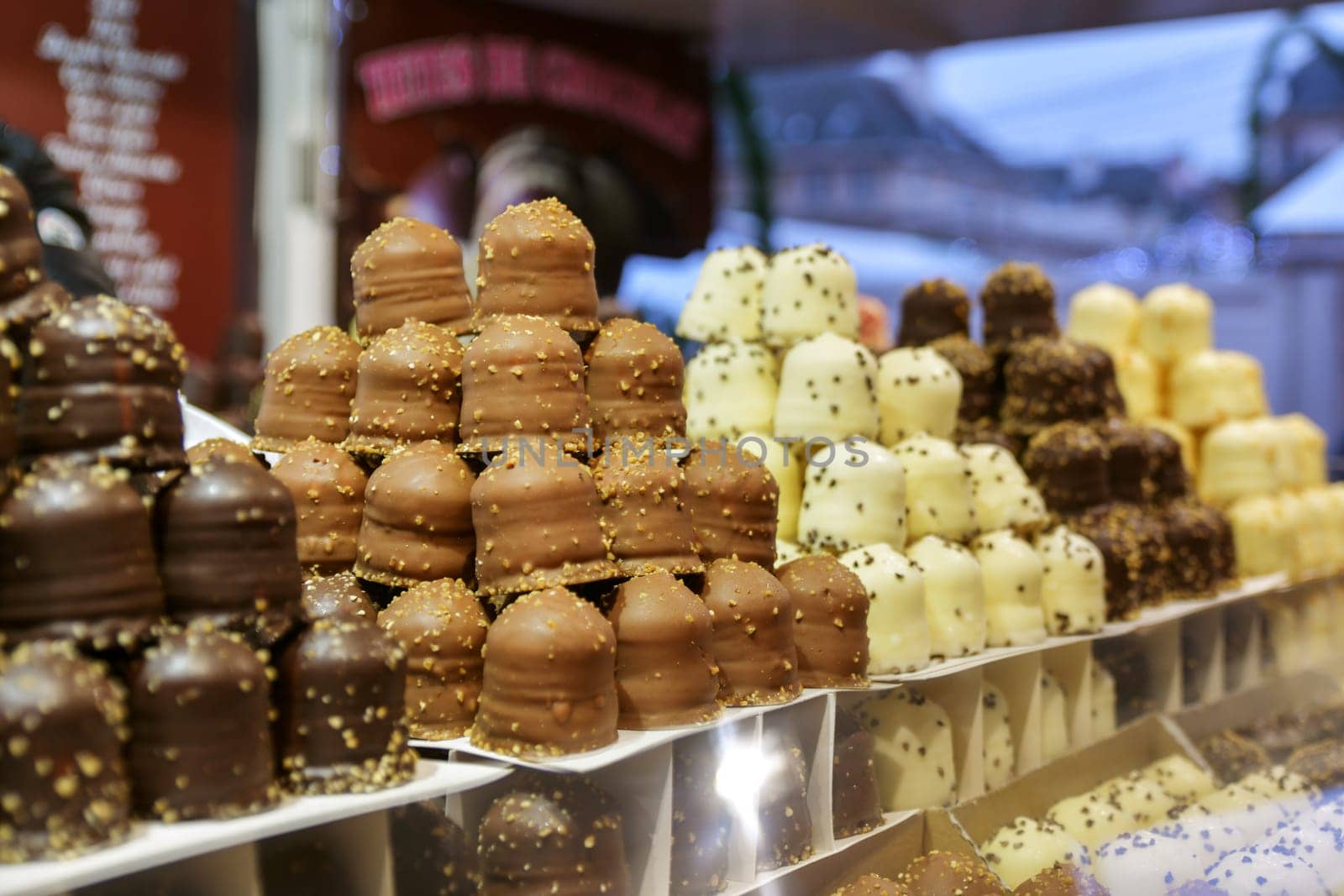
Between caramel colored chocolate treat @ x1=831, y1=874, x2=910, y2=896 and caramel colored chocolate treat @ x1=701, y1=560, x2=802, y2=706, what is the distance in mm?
416

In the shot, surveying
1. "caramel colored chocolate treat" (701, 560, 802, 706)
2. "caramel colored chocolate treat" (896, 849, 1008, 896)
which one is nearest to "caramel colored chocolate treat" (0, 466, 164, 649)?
"caramel colored chocolate treat" (701, 560, 802, 706)

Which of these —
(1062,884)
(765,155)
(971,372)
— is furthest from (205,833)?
(765,155)

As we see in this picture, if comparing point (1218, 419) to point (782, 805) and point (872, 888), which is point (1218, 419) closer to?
point (872, 888)

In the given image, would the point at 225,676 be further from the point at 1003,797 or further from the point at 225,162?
the point at 225,162

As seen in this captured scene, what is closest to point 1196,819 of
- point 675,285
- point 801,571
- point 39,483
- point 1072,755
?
point 1072,755

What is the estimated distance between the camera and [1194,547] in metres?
4.16

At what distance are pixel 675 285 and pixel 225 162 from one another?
3.32 metres

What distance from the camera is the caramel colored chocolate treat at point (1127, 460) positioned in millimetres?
4023

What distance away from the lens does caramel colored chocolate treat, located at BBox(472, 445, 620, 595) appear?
2270 mm

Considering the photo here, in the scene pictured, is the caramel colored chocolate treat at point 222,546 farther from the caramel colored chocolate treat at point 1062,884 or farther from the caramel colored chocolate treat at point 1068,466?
the caramel colored chocolate treat at point 1068,466

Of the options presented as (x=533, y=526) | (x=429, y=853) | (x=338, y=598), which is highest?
(x=533, y=526)

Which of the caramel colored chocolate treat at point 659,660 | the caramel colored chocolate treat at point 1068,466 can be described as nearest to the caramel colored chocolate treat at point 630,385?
the caramel colored chocolate treat at point 659,660

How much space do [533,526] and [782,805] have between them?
759mm

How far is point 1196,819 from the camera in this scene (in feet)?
9.93
